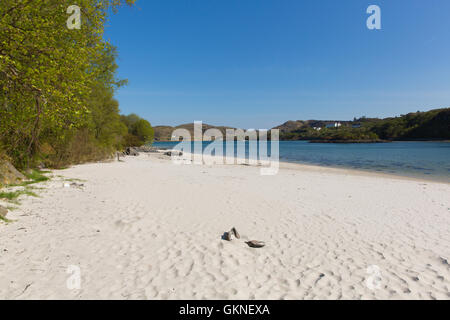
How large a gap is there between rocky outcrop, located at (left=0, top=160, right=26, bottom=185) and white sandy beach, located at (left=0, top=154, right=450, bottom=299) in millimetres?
1950

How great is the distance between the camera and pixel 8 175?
431 inches

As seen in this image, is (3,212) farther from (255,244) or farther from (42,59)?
(255,244)

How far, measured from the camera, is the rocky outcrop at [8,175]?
10.5 metres

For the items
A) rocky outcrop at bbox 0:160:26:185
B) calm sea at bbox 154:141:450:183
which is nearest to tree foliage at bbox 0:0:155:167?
rocky outcrop at bbox 0:160:26:185

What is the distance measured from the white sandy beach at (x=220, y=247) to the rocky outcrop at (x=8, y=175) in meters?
1.95

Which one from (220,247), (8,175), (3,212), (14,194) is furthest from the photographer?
(8,175)

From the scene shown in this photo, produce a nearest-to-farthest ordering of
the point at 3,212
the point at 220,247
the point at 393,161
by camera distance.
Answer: the point at 220,247
the point at 3,212
the point at 393,161

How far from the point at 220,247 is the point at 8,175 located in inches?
433

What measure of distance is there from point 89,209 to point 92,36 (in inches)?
243

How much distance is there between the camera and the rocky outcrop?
10479 millimetres

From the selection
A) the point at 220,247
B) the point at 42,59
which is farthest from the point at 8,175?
the point at 220,247
